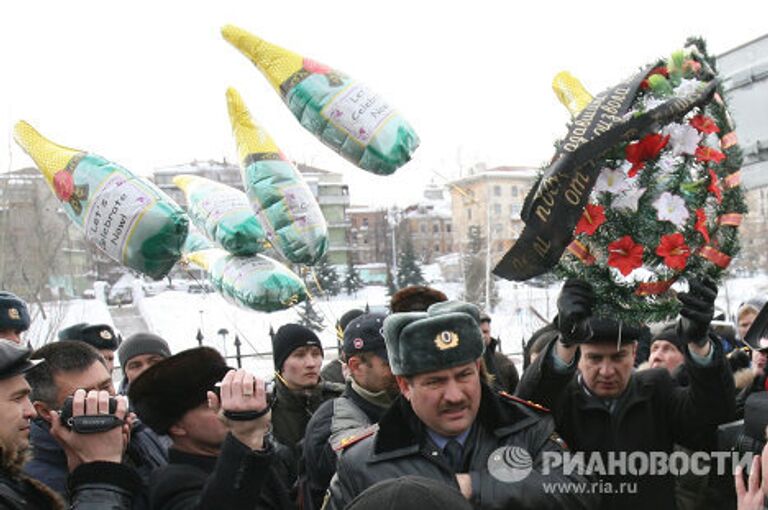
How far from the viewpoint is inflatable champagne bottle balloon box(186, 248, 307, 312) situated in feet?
21.1

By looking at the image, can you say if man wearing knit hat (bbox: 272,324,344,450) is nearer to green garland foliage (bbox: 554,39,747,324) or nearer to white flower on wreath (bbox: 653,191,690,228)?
green garland foliage (bbox: 554,39,747,324)

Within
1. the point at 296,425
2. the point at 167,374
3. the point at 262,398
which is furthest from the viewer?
the point at 296,425

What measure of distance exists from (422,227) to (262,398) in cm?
7379

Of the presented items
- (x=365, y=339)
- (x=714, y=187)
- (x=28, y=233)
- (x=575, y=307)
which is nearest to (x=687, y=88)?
(x=714, y=187)

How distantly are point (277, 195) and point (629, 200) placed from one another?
4.01m

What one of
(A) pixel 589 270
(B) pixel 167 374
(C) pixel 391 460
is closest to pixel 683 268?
(A) pixel 589 270

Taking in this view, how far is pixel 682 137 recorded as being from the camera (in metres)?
2.80

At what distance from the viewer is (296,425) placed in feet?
15.5

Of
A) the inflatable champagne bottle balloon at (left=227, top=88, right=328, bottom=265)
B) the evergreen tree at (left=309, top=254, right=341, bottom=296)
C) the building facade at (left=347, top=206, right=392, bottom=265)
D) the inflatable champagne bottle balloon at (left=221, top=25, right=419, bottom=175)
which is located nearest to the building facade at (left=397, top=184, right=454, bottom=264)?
the building facade at (left=347, top=206, right=392, bottom=265)

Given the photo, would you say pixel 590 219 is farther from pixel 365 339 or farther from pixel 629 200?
pixel 365 339

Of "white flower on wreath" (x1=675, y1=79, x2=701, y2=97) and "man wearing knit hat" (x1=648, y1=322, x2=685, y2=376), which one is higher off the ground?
"white flower on wreath" (x1=675, y1=79, x2=701, y2=97)

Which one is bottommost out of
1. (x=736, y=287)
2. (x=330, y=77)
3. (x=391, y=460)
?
(x=736, y=287)

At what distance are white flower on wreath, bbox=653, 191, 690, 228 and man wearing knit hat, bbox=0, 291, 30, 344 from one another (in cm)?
351

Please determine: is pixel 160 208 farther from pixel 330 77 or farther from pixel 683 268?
pixel 683 268
